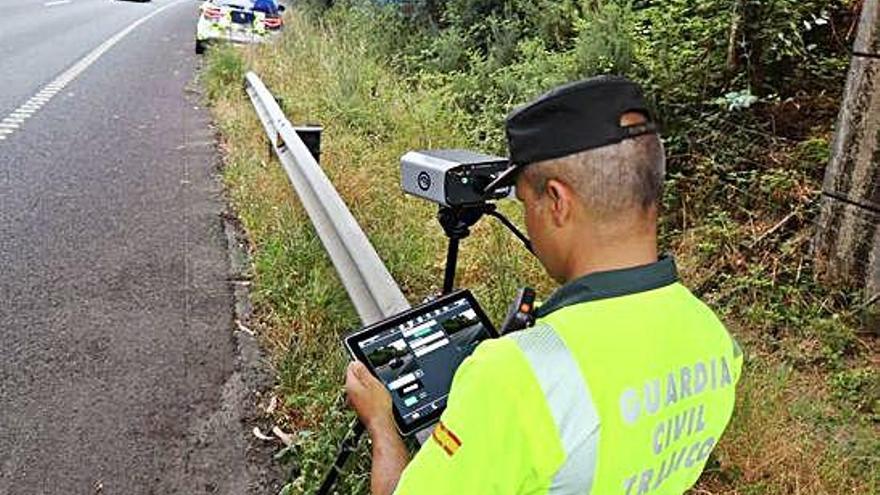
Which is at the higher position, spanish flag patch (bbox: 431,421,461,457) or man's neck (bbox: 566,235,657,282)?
man's neck (bbox: 566,235,657,282)

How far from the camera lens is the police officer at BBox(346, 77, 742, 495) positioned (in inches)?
57.8

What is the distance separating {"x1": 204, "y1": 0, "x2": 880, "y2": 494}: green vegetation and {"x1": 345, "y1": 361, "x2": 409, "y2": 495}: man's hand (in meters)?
0.91

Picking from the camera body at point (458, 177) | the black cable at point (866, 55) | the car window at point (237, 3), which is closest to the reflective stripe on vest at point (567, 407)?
the camera body at point (458, 177)

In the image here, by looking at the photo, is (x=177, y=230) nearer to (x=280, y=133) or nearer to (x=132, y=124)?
(x=280, y=133)

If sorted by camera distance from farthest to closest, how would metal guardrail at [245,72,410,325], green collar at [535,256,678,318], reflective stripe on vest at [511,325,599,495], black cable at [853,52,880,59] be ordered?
black cable at [853,52,880,59]
metal guardrail at [245,72,410,325]
green collar at [535,256,678,318]
reflective stripe on vest at [511,325,599,495]

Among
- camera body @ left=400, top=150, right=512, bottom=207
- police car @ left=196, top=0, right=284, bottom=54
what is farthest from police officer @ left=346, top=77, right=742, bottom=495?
police car @ left=196, top=0, right=284, bottom=54

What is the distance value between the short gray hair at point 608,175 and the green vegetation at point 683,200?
1.75m

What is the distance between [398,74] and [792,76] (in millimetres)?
5533

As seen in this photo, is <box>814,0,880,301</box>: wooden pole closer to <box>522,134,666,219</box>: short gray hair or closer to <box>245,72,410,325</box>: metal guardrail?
<box>245,72,410,325</box>: metal guardrail

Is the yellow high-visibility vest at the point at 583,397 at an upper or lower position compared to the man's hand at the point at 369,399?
upper

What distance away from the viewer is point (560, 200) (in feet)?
5.28

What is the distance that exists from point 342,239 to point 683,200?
2.76m

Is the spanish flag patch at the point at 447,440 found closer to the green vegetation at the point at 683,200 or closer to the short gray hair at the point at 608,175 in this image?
the short gray hair at the point at 608,175

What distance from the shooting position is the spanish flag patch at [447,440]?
1.51m
